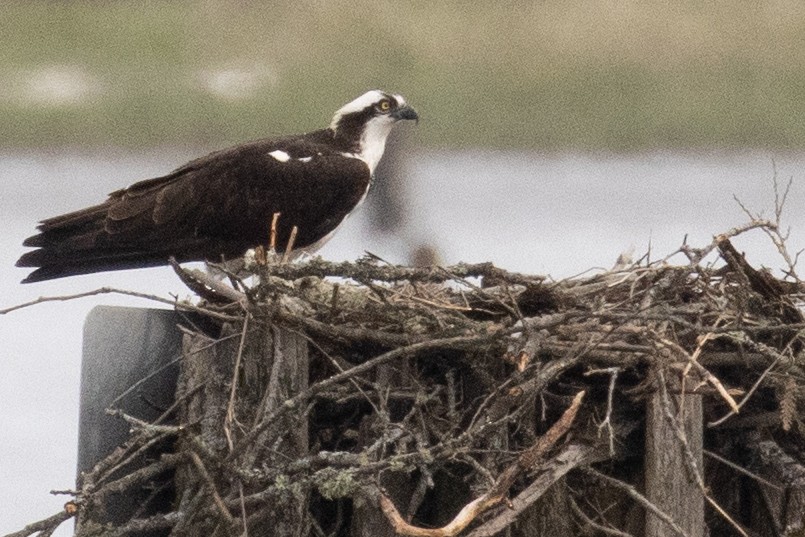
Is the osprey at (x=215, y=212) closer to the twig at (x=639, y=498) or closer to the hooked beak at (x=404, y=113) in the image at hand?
the hooked beak at (x=404, y=113)

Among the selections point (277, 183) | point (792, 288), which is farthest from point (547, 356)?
point (277, 183)

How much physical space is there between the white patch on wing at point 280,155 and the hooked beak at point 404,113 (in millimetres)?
773

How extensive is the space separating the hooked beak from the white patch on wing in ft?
2.54

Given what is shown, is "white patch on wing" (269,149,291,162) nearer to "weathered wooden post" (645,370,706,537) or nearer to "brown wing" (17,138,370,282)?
"brown wing" (17,138,370,282)

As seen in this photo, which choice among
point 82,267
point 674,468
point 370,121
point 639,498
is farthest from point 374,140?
point 639,498

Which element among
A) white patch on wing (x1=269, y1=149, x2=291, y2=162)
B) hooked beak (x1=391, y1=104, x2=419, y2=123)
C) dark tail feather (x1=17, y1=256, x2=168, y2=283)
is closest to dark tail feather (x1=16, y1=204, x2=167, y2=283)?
dark tail feather (x1=17, y1=256, x2=168, y2=283)

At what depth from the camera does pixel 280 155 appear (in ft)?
19.0

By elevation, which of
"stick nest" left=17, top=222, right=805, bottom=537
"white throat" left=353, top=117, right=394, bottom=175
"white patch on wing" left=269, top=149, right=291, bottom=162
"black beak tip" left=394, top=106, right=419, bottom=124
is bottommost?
"stick nest" left=17, top=222, right=805, bottom=537

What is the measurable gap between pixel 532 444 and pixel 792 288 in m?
1.03

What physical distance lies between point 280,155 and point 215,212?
40cm

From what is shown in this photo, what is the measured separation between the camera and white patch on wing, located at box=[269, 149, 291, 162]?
5771 mm

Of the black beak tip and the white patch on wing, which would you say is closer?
the white patch on wing

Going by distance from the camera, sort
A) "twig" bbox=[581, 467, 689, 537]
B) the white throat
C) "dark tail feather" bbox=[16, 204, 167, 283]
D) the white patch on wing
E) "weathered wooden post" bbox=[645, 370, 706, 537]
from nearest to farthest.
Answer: "twig" bbox=[581, 467, 689, 537]
"weathered wooden post" bbox=[645, 370, 706, 537]
"dark tail feather" bbox=[16, 204, 167, 283]
the white patch on wing
the white throat

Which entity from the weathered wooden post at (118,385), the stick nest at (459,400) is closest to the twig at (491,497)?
the stick nest at (459,400)
